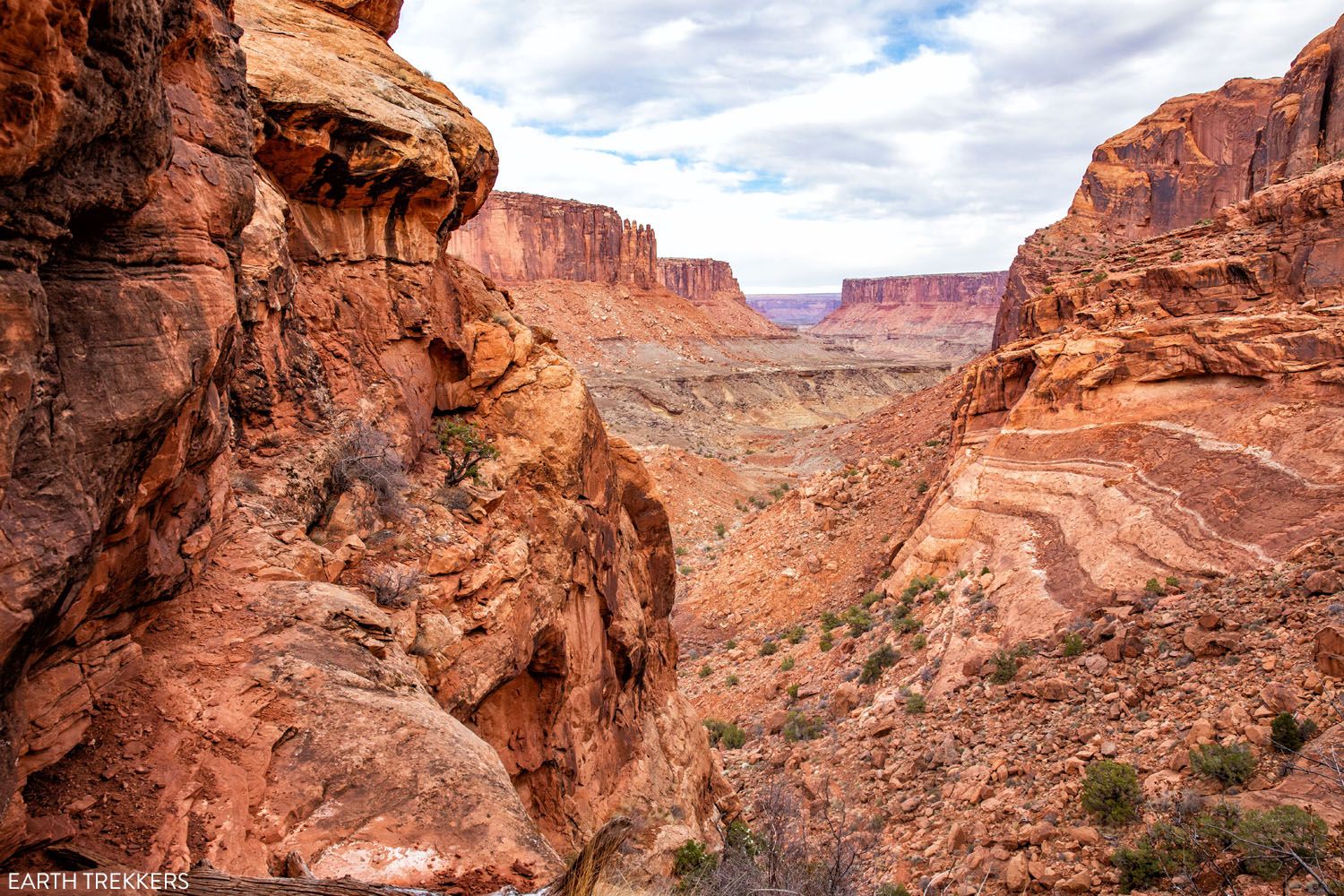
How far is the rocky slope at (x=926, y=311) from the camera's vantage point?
478 ft

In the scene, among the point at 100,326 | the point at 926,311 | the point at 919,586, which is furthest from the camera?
the point at 926,311

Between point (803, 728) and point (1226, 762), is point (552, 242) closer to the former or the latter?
point (803, 728)

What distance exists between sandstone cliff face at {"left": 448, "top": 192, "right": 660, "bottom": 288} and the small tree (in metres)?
79.9

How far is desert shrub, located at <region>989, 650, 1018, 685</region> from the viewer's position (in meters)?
11.9

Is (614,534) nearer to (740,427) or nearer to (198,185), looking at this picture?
(198,185)

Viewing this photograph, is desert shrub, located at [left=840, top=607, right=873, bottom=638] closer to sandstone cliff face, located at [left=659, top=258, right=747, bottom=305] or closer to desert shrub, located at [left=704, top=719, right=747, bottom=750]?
desert shrub, located at [left=704, top=719, right=747, bottom=750]

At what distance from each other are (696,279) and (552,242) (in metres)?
46.0

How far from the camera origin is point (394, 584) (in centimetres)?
652

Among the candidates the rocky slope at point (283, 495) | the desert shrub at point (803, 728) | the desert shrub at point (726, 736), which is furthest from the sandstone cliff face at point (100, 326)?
the desert shrub at point (726, 736)

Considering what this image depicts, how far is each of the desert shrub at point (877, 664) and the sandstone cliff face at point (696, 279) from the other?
118m

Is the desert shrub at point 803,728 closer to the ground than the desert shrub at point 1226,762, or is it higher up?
closer to the ground

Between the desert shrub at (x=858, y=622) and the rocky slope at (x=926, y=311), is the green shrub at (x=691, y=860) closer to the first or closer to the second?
the desert shrub at (x=858, y=622)

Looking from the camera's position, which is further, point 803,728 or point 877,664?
point 877,664

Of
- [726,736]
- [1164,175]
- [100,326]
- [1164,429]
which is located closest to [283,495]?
[100,326]
